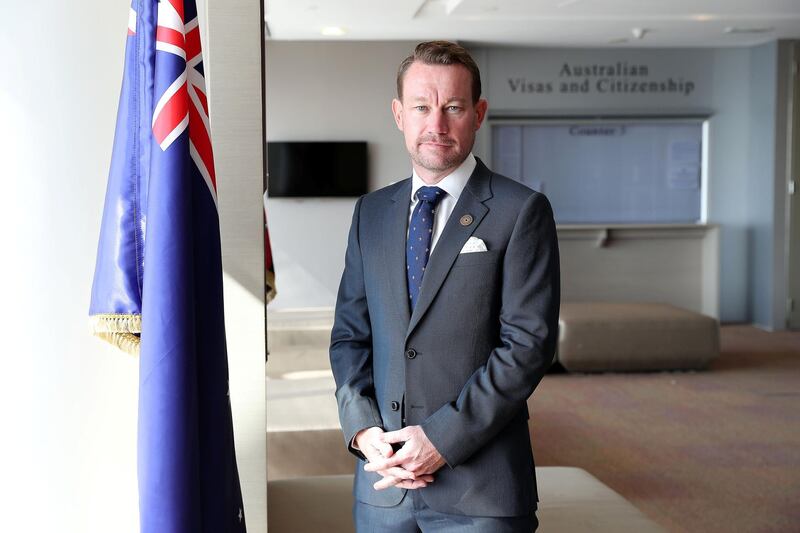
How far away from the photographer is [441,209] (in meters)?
1.92

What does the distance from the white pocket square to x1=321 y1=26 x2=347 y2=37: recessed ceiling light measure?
25.7 ft

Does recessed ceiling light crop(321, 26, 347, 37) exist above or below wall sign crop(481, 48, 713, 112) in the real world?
above

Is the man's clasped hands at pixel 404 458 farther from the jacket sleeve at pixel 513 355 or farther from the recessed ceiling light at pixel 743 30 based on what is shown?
the recessed ceiling light at pixel 743 30

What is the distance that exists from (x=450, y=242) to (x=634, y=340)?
6305 mm

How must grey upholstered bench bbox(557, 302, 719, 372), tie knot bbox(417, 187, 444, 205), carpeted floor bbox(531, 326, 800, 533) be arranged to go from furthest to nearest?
grey upholstered bench bbox(557, 302, 719, 372) → carpeted floor bbox(531, 326, 800, 533) → tie knot bbox(417, 187, 444, 205)

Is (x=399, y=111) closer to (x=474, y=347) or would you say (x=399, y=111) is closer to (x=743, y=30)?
(x=474, y=347)

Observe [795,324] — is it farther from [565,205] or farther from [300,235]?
[300,235]

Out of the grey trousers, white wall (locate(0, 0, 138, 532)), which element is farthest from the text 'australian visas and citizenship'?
the grey trousers

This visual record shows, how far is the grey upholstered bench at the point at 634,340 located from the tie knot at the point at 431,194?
6030 millimetres

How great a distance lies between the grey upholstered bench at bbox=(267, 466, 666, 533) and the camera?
9.53 feet

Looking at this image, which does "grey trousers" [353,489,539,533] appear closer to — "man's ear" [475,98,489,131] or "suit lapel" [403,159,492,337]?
"suit lapel" [403,159,492,337]

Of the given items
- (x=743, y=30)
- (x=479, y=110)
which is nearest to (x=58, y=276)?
(x=479, y=110)

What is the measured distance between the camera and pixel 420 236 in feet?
6.23

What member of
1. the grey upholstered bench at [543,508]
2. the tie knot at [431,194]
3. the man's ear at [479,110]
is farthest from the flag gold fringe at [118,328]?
the grey upholstered bench at [543,508]
